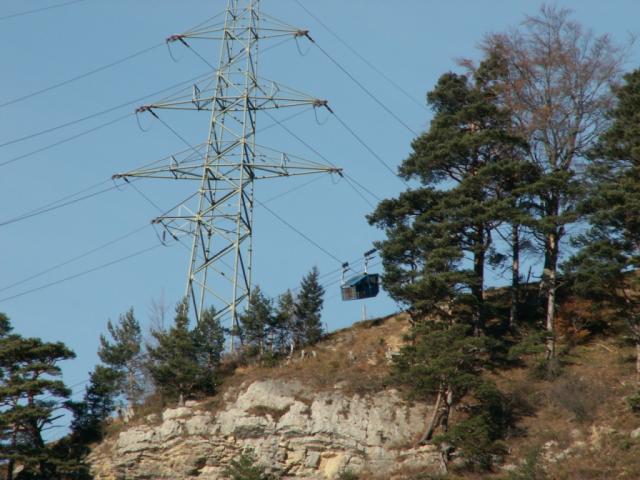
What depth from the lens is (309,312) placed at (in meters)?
57.6

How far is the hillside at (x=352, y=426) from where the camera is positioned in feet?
159

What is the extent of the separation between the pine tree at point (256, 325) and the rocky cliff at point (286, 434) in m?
3.35

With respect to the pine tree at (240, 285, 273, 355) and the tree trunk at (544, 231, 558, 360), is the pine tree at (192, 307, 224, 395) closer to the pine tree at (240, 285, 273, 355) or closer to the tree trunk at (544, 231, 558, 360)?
the pine tree at (240, 285, 273, 355)

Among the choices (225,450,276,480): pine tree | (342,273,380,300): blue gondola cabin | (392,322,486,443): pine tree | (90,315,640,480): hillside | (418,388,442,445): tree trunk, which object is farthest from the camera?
(342,273,380,300): blue gondola cabin

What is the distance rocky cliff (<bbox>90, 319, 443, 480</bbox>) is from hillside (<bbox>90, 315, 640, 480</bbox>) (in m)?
0.04

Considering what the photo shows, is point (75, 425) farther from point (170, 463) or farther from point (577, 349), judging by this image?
point (577, 349)

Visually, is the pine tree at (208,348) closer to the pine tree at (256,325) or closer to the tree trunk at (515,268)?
the pine tree at (256,325)

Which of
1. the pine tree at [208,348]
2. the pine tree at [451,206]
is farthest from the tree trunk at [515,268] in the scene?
the pine tree at [208,348]

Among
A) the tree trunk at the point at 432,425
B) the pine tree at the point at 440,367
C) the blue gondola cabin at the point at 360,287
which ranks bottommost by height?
the tree trunk at the point at 432,425

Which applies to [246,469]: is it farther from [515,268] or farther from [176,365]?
[515,268]

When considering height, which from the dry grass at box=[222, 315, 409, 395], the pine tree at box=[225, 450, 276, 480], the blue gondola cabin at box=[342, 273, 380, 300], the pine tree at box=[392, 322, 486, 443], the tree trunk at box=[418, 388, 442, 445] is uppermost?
the blue gondola cabin at box=[342, 273, 380, 300]

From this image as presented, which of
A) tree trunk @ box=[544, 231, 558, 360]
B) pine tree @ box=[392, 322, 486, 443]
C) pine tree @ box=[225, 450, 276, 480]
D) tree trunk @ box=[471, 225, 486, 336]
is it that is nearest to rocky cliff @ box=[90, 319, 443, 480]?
pine tree @ box=[225, 450, 276, 480]

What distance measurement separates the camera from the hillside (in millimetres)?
48344

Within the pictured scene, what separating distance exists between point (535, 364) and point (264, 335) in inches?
456
